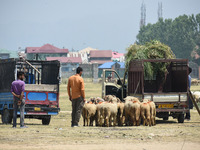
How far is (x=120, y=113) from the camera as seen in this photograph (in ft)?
59.0

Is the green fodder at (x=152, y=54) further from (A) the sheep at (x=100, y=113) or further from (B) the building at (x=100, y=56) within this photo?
(B) the building at (x=100, y=56)

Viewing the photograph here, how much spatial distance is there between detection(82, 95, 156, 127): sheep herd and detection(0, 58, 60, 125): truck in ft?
6.91

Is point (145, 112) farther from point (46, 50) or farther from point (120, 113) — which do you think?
point (46, 50)

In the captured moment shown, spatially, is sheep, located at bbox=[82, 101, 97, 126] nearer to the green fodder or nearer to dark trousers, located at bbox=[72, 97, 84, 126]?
dark trousers, located at bbox=[72, 97, 84, 126]

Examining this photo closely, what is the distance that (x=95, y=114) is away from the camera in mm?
17734

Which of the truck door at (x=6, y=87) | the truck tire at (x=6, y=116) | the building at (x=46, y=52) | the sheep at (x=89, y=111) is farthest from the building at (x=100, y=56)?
the sheep at (x=89, y=111)

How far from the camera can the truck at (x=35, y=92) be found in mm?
19250

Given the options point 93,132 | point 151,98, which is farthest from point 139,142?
point 151,98

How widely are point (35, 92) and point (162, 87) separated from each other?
5536 millimetres

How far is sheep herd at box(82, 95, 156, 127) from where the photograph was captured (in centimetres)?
1731

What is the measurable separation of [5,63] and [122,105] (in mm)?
5534

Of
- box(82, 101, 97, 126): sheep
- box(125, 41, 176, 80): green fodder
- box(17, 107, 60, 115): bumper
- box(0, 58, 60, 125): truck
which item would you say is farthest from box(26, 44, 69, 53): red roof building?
box(82, 101, 97, 126): sheep

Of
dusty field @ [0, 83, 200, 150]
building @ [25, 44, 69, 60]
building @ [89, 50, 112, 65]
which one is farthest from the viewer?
building @ [89, 50, 112, 65]

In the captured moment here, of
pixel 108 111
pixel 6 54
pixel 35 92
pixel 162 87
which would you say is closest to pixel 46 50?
pixel 6 54
